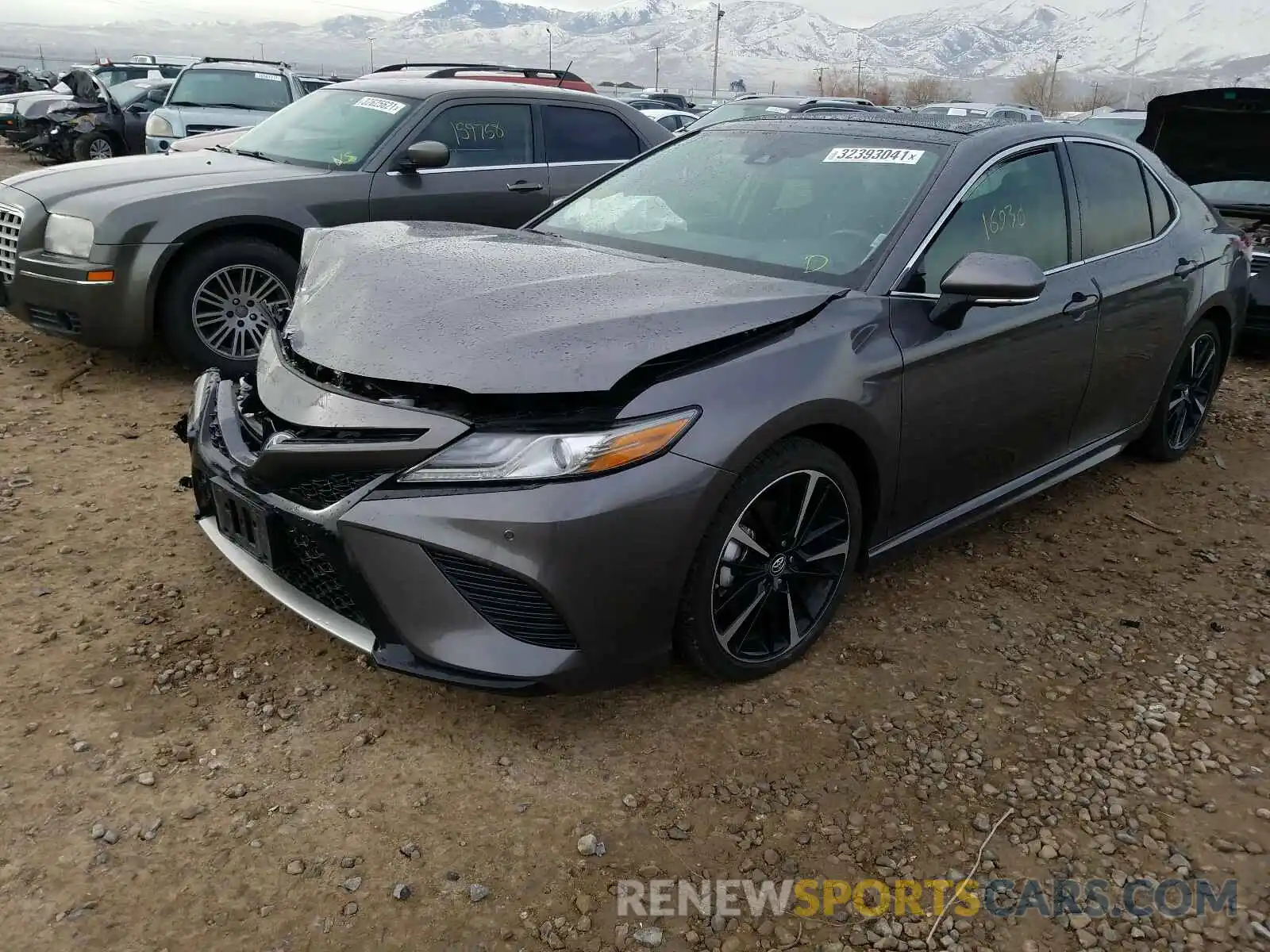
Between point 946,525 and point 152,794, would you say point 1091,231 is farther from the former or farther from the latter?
point 152,794

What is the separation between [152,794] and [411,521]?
0.91 m

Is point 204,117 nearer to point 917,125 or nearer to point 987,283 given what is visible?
point 917,125

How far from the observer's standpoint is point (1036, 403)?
11.5ft

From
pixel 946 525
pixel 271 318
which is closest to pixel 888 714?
pixel 946 525

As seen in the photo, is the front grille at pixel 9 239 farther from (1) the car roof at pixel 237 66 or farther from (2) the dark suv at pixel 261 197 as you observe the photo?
(1) the car roof at pixel 237 66

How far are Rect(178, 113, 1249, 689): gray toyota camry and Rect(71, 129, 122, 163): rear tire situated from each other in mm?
12797

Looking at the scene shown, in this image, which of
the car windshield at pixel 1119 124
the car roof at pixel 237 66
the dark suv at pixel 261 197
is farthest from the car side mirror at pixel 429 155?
the car windshield at pixel 1119 124

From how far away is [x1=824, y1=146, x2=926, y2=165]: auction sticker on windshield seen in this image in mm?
3242

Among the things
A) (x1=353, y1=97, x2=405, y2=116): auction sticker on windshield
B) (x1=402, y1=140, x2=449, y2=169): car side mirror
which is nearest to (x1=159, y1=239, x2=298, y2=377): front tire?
(x1=402, y1=140, x2=449, y2=169): car side mirror

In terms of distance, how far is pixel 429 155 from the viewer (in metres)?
5.35

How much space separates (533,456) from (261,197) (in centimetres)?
365

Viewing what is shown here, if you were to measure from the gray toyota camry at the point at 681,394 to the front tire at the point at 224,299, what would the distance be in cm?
202

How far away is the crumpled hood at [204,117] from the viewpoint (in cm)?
991

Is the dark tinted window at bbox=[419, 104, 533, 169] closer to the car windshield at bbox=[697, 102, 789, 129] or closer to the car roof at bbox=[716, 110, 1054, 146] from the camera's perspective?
the car roof at bbox=[716, 110, 1054, 146]
